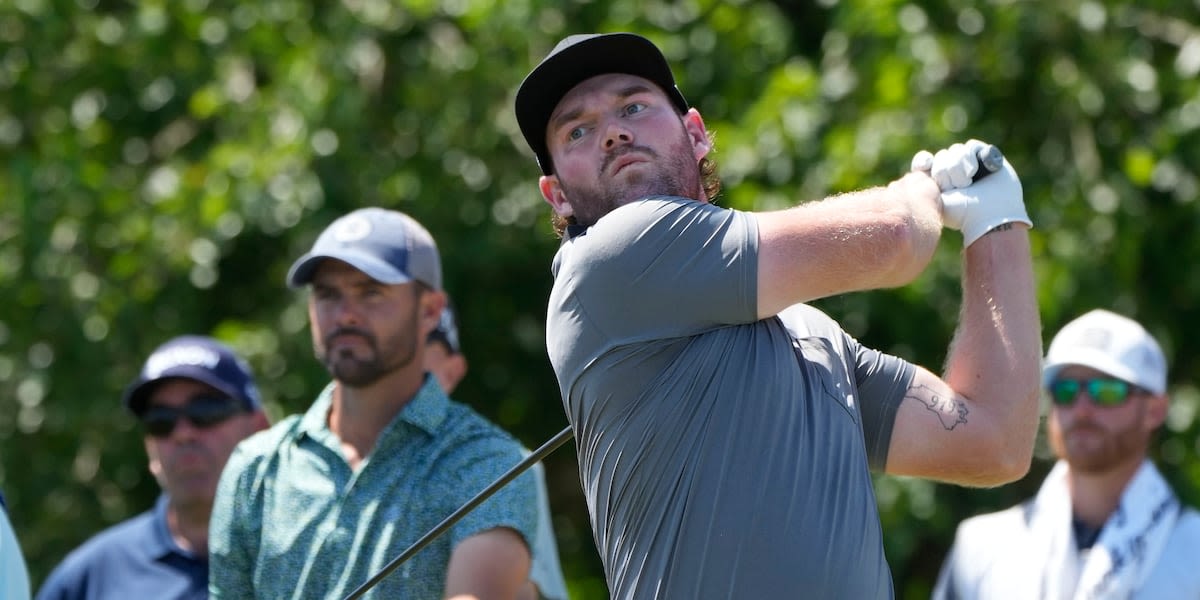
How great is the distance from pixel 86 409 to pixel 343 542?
3.91m

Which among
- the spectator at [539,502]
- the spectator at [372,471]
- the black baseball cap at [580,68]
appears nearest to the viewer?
the black baseball cap at [580,68]

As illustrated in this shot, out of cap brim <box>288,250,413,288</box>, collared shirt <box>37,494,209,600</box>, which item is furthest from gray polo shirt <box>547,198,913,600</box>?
collared shirt <box>37,494,209,600</box>

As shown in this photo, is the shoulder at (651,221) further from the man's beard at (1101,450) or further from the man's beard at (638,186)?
the man's beard at (1101,450)

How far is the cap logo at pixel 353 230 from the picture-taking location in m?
4.46

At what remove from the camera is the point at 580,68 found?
3180mm

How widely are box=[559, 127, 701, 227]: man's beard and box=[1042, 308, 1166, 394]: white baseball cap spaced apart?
2538 mm

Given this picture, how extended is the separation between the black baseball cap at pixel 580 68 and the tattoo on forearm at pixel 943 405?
689 mm

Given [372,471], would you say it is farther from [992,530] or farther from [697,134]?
[992,530]

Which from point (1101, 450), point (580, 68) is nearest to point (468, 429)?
point (580, 68)

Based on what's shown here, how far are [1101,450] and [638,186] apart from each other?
2716 millimetres

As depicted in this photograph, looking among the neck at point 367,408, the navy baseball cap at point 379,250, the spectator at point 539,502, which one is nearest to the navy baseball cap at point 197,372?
the spectator at point 539,502

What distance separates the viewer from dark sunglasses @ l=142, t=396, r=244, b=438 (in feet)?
17.5

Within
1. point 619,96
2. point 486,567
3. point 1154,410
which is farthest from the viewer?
point 1154,410

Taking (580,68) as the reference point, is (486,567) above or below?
below
